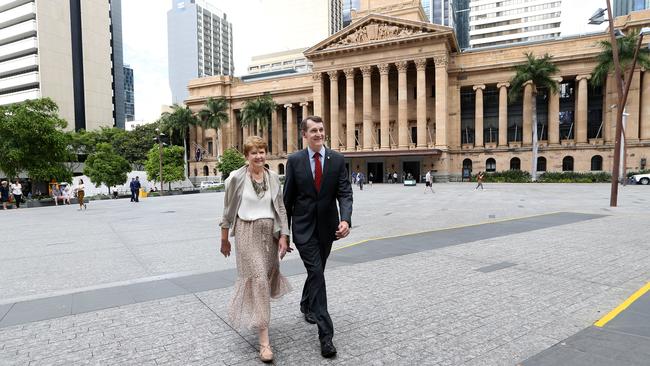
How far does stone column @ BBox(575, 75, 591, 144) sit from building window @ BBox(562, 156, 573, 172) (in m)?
2.39

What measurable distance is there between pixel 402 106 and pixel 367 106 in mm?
5268

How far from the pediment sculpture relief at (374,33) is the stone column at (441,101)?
17.7 ft

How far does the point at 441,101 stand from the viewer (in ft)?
173

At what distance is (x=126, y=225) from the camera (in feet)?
44.6

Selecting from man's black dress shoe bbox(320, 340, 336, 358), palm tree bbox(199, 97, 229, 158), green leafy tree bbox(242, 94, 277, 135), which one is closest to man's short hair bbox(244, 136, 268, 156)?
man's black dress shoe bbox(320, 340, 336, 358)

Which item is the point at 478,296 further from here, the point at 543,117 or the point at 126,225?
the point at 543,117

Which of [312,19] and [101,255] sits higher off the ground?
[312,19]

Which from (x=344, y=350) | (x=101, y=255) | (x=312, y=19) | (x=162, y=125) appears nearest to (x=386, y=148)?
(x=162, y=125)

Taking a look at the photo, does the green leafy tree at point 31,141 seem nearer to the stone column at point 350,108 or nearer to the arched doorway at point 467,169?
the stone column at point 350,108

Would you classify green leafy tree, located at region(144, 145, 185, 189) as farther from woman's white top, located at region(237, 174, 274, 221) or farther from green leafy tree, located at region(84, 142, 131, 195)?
woman's white top, located at region(237, 174, 274, 221)

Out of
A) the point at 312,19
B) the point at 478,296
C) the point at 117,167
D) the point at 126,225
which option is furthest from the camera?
the point at 312,19

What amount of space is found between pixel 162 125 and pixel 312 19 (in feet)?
257

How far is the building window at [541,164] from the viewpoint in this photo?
52.5 meters

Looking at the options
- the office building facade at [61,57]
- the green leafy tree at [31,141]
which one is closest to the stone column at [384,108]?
the green leafy tree at [31,141]
